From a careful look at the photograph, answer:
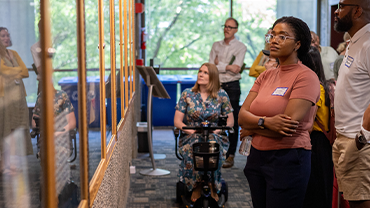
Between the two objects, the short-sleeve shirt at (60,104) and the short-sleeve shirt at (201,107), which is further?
the short-sleeve shirt at (201,107)

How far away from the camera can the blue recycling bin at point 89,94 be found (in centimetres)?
74

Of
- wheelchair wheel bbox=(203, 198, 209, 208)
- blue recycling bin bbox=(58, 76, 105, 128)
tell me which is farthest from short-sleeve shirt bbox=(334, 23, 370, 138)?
wheelchair wheel bbox=(203, 198, 209, 208)

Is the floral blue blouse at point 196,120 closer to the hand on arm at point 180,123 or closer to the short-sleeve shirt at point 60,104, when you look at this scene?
the hand on arm at point 180,123

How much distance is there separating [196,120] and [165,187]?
2.82 ft

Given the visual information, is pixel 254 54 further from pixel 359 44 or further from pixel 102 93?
pixel 102 93

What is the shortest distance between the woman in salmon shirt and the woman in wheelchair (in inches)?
58.6

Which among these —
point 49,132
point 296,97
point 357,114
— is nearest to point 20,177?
point 49,132

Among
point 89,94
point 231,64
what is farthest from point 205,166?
point 231,64

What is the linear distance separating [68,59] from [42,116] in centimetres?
21

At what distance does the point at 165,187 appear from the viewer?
3736 mm

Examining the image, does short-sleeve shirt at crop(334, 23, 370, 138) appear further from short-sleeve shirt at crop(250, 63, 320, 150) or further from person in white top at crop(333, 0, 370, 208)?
short-sleeve shirt at crop(250, 63, 320, 150)

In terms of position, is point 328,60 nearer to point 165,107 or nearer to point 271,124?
point 271,124

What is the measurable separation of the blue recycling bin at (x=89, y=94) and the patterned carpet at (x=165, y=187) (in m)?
2.19

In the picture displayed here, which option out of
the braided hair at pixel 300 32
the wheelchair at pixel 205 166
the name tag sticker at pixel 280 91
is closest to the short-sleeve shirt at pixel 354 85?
the braided hair at pixel 300 32
